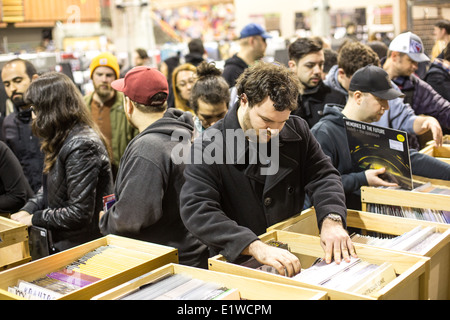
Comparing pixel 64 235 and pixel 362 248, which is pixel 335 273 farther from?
pixel 64 235

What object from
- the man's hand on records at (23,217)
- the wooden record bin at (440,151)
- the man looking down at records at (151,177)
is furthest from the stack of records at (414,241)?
the man's hand on records at (23,217)

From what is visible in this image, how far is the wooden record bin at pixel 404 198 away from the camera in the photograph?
8.61ft

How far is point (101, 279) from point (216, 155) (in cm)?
68

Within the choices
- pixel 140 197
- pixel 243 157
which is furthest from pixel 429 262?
pixel 140 197

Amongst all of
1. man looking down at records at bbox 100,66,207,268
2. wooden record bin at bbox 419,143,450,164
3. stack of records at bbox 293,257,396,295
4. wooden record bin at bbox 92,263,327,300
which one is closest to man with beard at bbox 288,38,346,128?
wooden record bin at bbox 419,143,450,164

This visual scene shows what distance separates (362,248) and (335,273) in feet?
0.70

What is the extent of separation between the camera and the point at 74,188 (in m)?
3.01

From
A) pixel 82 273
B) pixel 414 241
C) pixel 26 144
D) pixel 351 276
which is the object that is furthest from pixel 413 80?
pixel 82 273

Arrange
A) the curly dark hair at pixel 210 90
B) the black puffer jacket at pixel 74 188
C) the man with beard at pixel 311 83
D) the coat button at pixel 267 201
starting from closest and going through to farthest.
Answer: the coat button at pixel 267 201
the black puffer jacket at pixel 74 188
the curly dark hair at pixel 210 90
the man with beard at pixel 311 83

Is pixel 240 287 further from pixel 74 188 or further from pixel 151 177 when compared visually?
pixel 74 188

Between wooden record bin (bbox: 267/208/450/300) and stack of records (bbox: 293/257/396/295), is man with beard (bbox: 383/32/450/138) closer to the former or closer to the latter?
wooden record bin (bbox: 267/208/450/300)

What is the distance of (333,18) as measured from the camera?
15.2 m

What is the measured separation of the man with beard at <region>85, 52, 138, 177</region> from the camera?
505 cm

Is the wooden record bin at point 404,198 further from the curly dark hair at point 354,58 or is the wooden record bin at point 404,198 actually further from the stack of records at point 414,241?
the curly dark hair at point 354,58
